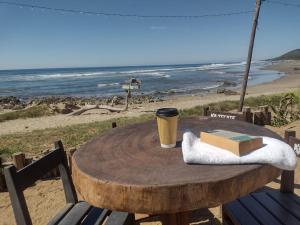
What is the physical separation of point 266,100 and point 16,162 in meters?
9.70

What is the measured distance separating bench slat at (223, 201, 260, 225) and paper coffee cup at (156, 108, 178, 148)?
717mm

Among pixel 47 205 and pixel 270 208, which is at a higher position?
pixel 270 208

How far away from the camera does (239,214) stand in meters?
2.17

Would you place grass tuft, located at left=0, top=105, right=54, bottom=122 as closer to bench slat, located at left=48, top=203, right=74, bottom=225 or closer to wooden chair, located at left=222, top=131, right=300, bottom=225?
bench slat, located at left=48, top=203, right=74, bottom=225

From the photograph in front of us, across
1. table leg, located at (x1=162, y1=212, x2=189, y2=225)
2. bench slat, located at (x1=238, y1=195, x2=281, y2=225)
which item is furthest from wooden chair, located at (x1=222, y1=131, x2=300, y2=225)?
table leg, located at (x1=162, y1=212, x2=189, y2=225)

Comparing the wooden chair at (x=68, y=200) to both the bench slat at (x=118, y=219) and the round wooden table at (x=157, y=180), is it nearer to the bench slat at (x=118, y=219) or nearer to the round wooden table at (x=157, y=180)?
the bench slat at (x=118, y=219)

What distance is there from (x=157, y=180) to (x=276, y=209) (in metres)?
1.18

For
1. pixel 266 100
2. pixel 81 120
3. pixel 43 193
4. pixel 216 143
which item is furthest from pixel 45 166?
pixel 266 100

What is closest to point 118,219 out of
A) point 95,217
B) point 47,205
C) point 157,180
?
point 95,217

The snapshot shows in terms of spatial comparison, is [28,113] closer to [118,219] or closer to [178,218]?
[118,219]

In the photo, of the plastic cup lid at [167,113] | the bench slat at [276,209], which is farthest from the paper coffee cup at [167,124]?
the bench slat at [276,209]

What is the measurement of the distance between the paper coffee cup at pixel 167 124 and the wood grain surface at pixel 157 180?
0.18 ft

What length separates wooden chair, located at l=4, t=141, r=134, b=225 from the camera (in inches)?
70.8

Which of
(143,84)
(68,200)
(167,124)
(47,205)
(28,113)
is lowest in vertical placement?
(143,84)
